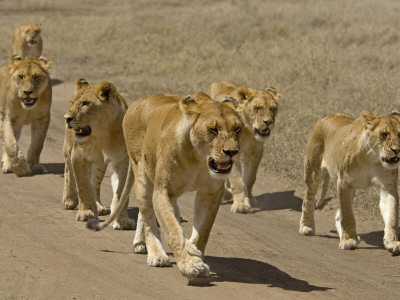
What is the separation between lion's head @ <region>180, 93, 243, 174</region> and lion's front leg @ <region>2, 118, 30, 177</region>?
15.7 ft

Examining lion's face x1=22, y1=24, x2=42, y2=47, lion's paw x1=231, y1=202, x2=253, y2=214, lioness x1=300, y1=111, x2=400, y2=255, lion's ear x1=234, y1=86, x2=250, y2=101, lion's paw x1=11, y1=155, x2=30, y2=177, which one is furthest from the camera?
lion's face x1=22, y1=24, x2=42, y2=47

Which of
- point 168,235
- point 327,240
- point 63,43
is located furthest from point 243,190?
point 63,43

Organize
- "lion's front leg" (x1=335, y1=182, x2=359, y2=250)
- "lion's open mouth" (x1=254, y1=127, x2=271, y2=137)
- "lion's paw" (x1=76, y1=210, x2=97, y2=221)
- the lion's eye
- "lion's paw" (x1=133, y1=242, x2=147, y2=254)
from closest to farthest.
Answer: the lion's eye < "lion's paw" (x1=133, y1=242, x2=147, y2=254) < "lion's front leg" (x1=335, y1=182, x2=359, y2=250) < "lion's paw" (x1=76, y1=210, x2=97, y2=221) < "lion's open mouth" (x1=254, y1=127, x2=271, y2=137)

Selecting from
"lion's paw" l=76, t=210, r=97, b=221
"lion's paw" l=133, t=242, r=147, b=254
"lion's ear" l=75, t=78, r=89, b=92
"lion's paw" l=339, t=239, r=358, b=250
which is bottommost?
"lion's paw" l=76, t=210, r=97, b=221

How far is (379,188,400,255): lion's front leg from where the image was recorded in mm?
8148

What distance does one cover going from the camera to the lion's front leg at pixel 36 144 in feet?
36.5

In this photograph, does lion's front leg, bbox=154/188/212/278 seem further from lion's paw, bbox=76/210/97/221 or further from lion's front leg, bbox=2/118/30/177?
lion's front leg, bbox=2/118/30/177

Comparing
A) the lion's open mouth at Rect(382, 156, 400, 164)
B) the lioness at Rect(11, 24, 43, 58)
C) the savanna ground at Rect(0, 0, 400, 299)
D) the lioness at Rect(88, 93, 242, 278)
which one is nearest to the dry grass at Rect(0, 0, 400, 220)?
the savanna ground at Rect(0, 0, 400, 299)

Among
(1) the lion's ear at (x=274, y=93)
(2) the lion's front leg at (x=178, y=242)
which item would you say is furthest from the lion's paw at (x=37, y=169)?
(2) the lion's front leg at (x=178, y=242)

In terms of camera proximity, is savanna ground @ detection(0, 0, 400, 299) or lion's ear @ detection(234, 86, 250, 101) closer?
savanna ground @ detection(0, 0, 400, 299)

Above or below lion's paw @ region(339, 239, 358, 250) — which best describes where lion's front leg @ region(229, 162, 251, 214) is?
below

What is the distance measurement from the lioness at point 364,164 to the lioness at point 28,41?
11.0m

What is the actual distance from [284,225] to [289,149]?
8.90ft

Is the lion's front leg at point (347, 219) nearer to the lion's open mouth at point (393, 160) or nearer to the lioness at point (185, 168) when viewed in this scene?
the lion's open mouth at point (393, 160)
